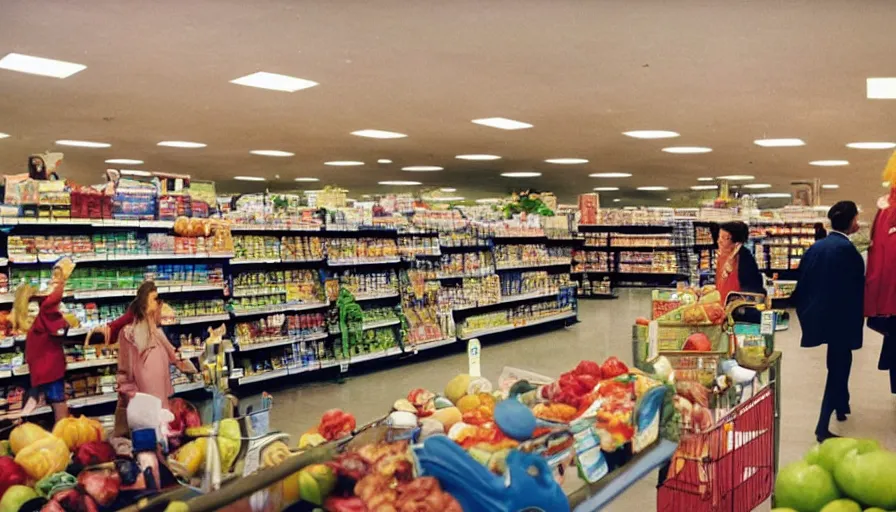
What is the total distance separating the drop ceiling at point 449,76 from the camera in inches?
205

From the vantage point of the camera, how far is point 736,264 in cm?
612

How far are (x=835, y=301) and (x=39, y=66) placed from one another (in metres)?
6.95

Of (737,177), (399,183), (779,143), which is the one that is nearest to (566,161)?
(779,143)

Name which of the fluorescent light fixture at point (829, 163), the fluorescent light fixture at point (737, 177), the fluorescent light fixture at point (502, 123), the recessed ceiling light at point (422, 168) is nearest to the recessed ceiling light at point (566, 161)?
the recessed ceiling light at point (422, 168)

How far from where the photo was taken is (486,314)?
10.8m

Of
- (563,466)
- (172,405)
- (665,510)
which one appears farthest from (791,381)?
(172,405)

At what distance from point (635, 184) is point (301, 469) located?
2089 cm

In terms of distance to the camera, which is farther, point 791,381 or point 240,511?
point 791,381

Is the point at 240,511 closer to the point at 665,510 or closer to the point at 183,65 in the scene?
the point at 665,510

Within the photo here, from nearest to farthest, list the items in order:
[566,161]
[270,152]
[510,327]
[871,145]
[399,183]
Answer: [510,327] < [871,145] < [270,152] < [566,161] < [399,183]

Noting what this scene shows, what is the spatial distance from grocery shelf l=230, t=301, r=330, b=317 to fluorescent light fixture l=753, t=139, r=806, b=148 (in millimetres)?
7911

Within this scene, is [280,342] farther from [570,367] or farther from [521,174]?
[521,174]

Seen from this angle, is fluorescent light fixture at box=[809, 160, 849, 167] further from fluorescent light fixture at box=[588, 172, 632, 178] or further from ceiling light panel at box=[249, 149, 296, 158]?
ceiling light panel at box=[249, 149, 296, 158]

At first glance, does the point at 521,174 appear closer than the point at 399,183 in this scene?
Yes
